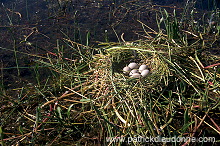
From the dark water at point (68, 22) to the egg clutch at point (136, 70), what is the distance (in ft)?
2.32

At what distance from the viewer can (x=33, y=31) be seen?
10.8 ft

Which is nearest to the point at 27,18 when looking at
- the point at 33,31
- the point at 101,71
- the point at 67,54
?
the point at 33,31

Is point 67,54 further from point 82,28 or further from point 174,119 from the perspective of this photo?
point 174,119

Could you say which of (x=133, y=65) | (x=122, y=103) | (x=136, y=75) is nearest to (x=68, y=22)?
(x=133, y=65)

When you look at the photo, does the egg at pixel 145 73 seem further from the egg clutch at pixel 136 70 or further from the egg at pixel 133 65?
the egg at pixel 133 65

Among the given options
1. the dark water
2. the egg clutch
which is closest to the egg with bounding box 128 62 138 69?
the egg clutch

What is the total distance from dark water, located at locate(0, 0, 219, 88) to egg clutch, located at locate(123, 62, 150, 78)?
0.71 meters

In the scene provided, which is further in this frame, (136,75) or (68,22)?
(68,22)

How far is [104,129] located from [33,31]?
6.38 ft

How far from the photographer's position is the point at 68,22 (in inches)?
136

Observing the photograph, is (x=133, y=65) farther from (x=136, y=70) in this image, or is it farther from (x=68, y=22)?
(x=68, y=22)

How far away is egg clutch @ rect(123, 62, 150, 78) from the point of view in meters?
2.04

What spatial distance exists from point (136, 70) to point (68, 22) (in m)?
1.60

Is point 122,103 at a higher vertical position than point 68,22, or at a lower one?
lower
